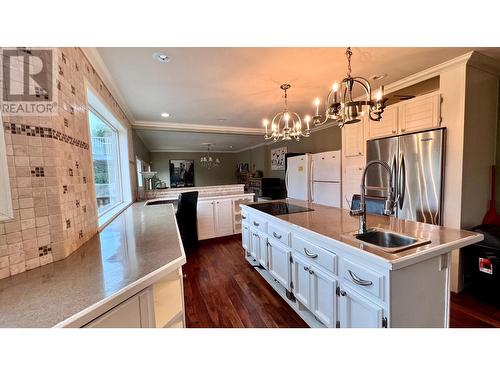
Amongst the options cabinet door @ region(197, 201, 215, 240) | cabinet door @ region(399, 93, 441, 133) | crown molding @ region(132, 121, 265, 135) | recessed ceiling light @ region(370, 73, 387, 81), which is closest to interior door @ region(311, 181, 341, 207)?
cabinet door @ region(399, 93, 441, 133)

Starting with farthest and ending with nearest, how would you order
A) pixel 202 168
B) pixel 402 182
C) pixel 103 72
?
pixel 202 168 < pixel 402 182 < pixel 103 72

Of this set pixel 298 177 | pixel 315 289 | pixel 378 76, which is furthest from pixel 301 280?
pixel 298 177

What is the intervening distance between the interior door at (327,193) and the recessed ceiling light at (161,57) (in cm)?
302

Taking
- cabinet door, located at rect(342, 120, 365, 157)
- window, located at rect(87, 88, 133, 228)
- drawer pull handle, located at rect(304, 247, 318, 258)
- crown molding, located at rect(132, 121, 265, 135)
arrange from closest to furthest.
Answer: drawer pull handle, located at rect(304, 247, 318, 258) < window, located at rect(87, 88, 133, 228) < cabinet door, located at rect(342, 120, 365, 157) < crown molding, located at rect(132, 121, 265, 135)

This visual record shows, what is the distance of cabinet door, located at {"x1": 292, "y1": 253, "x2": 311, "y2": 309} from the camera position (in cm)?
163

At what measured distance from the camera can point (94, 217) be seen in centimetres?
150

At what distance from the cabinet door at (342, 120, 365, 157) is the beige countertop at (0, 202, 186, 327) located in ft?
9.24

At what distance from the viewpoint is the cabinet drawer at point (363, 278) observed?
1.07 metres

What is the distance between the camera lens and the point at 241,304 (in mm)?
2018

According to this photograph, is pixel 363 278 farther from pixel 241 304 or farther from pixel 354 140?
pixel 354 140

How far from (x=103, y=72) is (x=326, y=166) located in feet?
11.1

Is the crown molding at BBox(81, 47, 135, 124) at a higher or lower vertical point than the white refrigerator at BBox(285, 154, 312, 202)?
higher

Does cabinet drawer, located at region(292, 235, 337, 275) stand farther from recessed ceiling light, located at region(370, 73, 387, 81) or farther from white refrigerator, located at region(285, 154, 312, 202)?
white refrigerator, located at region(285, 154, 312, 202)

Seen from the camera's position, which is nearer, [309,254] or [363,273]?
[363,273]
